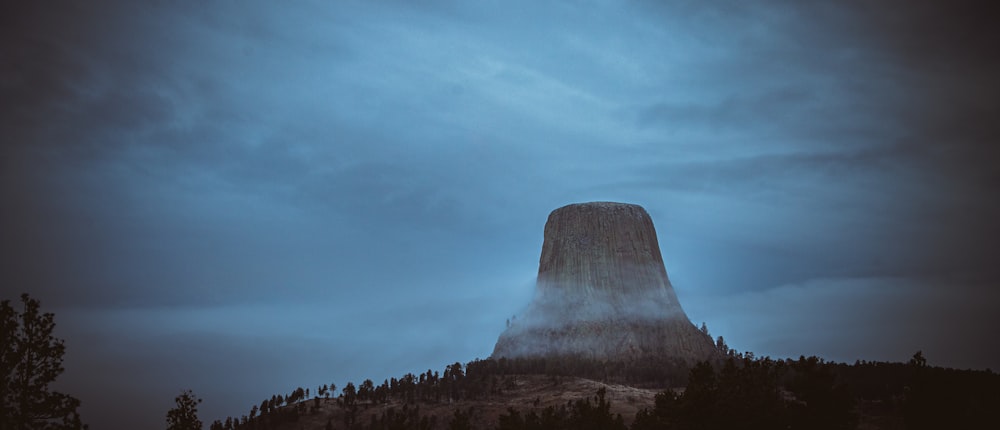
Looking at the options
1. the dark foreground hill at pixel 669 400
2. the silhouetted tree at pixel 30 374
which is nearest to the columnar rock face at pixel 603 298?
the dark foreground hill at pixel 669 400

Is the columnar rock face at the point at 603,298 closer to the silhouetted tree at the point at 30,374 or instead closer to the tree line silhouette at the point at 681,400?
the tree line silhouette at the point at 681,400

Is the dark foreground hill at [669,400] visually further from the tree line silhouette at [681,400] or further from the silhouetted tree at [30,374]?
the silhouetted tree at [30,374]

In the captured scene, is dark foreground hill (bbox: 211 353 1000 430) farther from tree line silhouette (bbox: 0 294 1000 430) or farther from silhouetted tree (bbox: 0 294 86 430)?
silhouetted tree (bbox: 0 294 86 430)

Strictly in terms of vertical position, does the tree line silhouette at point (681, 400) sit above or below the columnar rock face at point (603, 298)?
below

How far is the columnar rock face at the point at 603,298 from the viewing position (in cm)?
9675

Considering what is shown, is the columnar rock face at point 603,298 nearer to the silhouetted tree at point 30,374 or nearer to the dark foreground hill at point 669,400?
the dark foreground hill at point 669,400

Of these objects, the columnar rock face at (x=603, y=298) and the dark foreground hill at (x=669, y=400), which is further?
the columnar rock face at (x=603, y=298)

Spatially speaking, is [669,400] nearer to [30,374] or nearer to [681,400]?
[681,400]

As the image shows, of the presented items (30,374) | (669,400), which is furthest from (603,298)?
(30,374)

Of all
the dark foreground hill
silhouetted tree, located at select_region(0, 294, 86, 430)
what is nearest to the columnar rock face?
the dark foreground hill

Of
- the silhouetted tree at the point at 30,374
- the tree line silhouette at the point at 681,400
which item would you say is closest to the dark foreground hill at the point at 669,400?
the tree line silhouette at the point at 681,400

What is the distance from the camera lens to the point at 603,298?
102 metres

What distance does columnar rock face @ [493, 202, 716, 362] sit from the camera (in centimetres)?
9675

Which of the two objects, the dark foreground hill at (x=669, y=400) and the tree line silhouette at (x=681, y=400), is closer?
the tree line silhouette at (x=681, y=400)
